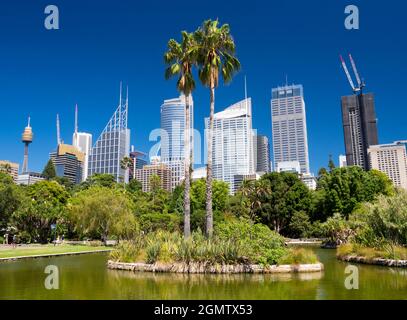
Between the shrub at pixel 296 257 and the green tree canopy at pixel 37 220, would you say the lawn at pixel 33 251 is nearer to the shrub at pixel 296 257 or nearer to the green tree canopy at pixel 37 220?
the green tree canopy at pixel 37 220

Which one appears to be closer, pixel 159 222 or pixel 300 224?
pixel 159 222

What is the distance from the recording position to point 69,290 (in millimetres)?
14719

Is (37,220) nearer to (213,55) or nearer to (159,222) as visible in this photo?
(159,222)

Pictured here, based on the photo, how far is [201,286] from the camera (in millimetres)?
15578

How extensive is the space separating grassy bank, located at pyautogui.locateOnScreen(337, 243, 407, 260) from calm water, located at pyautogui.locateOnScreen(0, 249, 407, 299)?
2.48 metres

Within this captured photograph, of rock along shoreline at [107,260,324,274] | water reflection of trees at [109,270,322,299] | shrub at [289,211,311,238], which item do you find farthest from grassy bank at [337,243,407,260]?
shrub at [289,211,311,238]

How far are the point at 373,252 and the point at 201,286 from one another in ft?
47.6

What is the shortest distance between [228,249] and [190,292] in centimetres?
600

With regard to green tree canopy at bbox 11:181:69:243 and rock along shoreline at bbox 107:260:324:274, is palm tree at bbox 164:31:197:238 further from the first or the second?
green tree canopy at bbox 11:181:69:243

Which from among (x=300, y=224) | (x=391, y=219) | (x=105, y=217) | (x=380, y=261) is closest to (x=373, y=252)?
(x=380, y=261)

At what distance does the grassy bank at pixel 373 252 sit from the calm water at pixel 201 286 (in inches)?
97.6

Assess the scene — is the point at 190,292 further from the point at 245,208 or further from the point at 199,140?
the point at 199,140

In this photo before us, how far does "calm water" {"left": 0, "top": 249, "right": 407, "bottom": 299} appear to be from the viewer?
1342 centimetres
